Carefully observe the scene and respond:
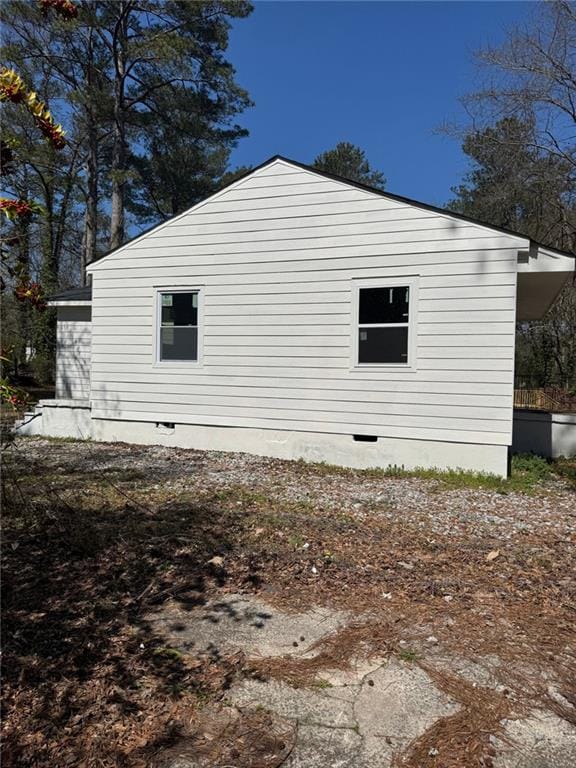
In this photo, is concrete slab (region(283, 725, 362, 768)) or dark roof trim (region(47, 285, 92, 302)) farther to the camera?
dark roof trim (region(47, 285, 92, 302))

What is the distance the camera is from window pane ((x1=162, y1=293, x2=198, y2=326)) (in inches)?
344

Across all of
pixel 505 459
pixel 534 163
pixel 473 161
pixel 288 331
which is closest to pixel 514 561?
pixel 505 459

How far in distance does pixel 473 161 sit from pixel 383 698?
21.8 m

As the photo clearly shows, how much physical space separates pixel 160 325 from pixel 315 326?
282cm

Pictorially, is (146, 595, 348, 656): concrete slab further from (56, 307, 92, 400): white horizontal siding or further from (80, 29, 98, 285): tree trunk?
(80, 29, 98, 285): tree trunk

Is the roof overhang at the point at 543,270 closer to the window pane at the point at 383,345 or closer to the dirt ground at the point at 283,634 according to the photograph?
the window pane at the point at 383,345

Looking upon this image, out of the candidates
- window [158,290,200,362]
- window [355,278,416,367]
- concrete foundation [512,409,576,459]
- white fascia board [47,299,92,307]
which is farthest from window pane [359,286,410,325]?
white fascia board [47,299,92,307]

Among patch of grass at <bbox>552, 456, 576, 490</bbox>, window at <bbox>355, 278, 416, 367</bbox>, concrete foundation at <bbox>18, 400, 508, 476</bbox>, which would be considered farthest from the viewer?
window at <bbox>355, 278, 416, 367</bbox>

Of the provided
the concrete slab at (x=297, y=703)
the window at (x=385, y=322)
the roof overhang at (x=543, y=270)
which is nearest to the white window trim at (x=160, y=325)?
the window at (x=385, y=322)

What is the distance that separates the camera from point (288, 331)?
7969 mm

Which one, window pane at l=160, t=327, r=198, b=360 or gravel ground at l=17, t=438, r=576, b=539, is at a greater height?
window pane at l=160, t=327, r=198, b=360

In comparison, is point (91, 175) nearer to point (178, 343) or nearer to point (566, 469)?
point (178, 343)

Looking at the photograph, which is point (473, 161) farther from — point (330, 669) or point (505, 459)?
point (330, 669)

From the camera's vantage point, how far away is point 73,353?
11.9 m
